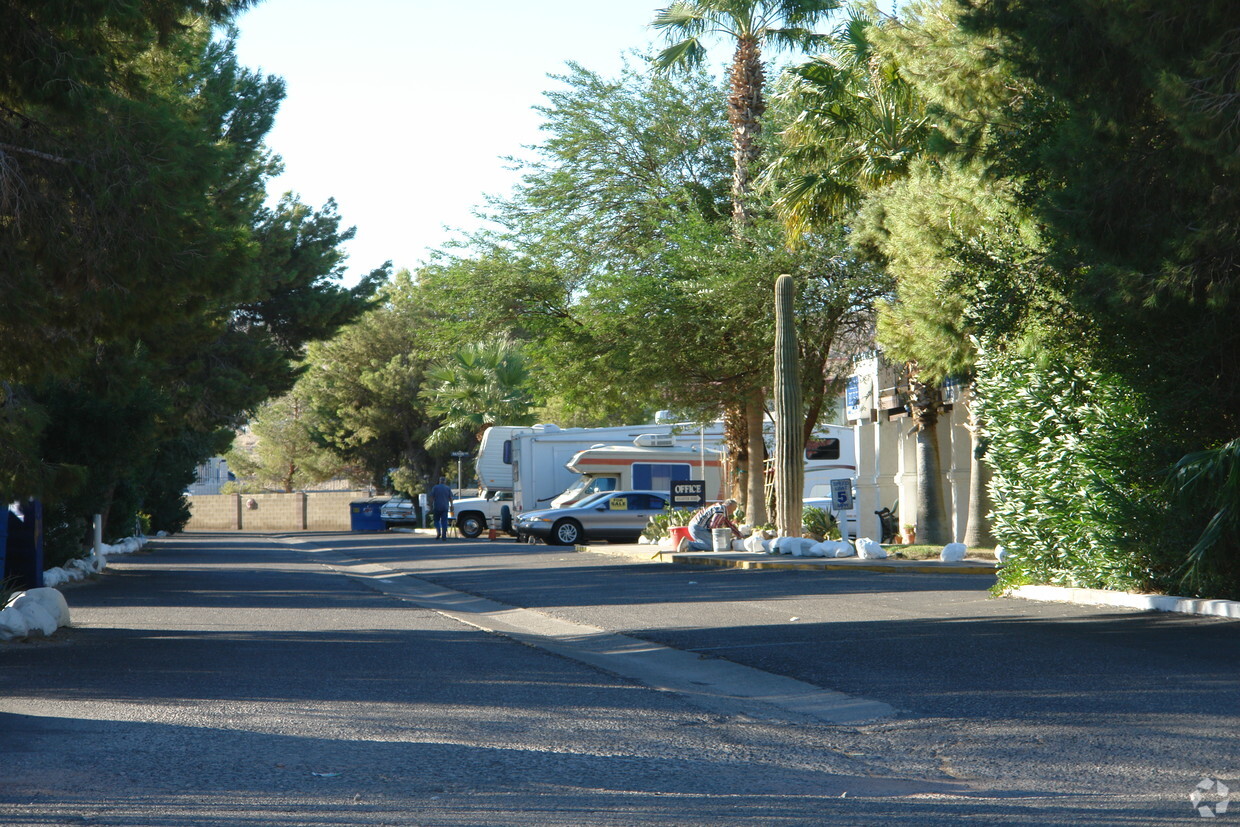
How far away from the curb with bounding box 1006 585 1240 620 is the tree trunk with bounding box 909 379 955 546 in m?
8.95

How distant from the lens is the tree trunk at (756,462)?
89.2 feet

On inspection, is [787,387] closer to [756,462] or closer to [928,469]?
[928,469]

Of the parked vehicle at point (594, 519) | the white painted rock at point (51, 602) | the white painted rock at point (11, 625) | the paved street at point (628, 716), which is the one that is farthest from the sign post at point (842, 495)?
the white painted rock at point (11, 625)

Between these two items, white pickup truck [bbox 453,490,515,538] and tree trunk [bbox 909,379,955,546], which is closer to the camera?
tree trunk [bbox 909,379,955,546]

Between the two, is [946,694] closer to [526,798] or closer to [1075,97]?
[526,798]

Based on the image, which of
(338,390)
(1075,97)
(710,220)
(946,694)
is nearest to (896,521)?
(710,220)

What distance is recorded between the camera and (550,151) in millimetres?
Result: 29078

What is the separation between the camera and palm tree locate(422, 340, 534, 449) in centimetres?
5391

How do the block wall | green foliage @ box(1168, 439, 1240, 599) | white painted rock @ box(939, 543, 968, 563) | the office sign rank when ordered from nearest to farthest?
green foliage @ box(1168, 439, 1240, 599)
white painted rock @ box(939, 543, 968, 563)
the office sign
the block wall

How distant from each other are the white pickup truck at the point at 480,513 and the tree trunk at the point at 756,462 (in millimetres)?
14988

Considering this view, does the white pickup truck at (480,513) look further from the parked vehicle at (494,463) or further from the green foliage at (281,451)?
the green foliage at (281,451)

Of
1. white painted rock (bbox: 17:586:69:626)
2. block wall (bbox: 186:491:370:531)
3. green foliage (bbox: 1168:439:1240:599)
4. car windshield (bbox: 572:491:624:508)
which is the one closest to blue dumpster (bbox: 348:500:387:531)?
block wall (bbox: 186:491:370:531)

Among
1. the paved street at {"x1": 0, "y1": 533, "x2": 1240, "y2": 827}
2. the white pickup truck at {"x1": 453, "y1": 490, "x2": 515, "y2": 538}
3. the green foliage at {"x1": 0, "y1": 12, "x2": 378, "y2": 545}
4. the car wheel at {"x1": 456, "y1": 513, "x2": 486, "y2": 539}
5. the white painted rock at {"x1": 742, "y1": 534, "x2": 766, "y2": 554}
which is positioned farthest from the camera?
the car wheel at {"x1": 456, "y1": 513, "x2": 486, "y2": 539}

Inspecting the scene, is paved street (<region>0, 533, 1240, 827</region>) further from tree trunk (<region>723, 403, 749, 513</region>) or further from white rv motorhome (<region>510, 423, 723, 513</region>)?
white rv motorhome (<region>510, 423, 723, 513</region>)
